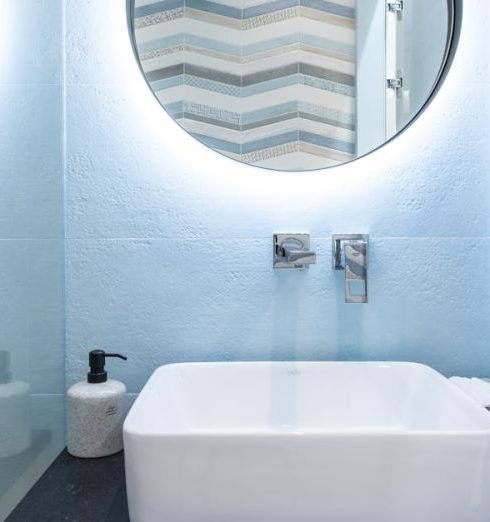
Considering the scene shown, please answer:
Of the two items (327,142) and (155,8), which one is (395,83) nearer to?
(327,142)

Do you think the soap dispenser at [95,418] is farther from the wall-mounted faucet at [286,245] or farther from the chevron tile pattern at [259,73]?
the chevron tile pattern at [259,73]

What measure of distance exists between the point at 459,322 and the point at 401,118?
426mm

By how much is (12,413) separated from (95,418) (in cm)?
15

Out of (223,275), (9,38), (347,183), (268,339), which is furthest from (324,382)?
(9,38)

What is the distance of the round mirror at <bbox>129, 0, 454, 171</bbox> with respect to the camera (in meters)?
1.01

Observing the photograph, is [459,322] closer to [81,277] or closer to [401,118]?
[401,118]

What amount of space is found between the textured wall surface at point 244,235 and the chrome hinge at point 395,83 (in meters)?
0.08

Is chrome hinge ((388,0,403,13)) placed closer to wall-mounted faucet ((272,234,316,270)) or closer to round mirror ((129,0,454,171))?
round mirror ((129,0,454,171))

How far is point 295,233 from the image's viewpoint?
1012 mm

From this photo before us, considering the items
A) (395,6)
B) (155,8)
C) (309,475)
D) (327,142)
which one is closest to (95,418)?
(309,475)

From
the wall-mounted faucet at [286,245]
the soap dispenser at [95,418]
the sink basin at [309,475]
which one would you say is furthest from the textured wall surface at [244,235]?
the sink basin at [309,475]

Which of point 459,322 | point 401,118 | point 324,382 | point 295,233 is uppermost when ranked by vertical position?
point 401,118

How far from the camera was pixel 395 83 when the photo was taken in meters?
1.03

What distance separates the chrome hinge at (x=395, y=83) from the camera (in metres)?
1.03
